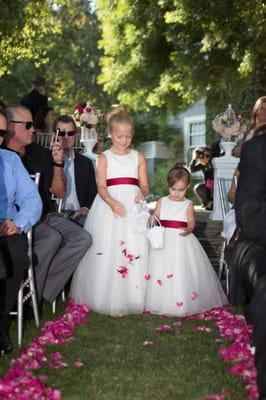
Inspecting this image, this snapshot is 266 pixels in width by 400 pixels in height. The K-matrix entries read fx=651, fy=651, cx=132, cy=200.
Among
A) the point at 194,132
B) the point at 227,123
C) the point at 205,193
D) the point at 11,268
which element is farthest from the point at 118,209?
the point at 194,132

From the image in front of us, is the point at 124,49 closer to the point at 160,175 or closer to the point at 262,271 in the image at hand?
the point at 160,175

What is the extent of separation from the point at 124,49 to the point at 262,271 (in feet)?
51.3

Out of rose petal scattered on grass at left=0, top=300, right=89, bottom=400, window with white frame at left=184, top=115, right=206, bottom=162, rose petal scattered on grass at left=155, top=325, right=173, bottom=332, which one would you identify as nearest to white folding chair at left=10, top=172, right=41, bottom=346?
rose petal scattered on grass at left=0, top=300, right=89, bottom=400

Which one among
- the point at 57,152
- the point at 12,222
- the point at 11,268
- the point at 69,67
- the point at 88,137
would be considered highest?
the point at 69,67

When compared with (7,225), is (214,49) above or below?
above

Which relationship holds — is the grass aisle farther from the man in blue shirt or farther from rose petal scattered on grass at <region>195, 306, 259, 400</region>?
the man in blue shirt

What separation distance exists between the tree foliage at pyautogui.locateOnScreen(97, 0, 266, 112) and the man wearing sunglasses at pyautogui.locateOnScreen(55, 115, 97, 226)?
6.84m

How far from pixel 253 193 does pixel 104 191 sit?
2.47 meters

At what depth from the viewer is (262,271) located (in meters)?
Answer: 3.61

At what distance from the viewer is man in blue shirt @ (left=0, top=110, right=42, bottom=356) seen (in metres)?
4.42

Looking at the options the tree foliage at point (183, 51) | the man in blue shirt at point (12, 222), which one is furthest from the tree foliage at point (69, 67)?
the man in blue shirt at point (12, 222)

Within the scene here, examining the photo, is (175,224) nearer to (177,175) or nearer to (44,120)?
(177,175)

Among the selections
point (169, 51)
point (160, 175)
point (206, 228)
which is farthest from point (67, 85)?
point (206, 228)

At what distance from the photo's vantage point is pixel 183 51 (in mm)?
16891
